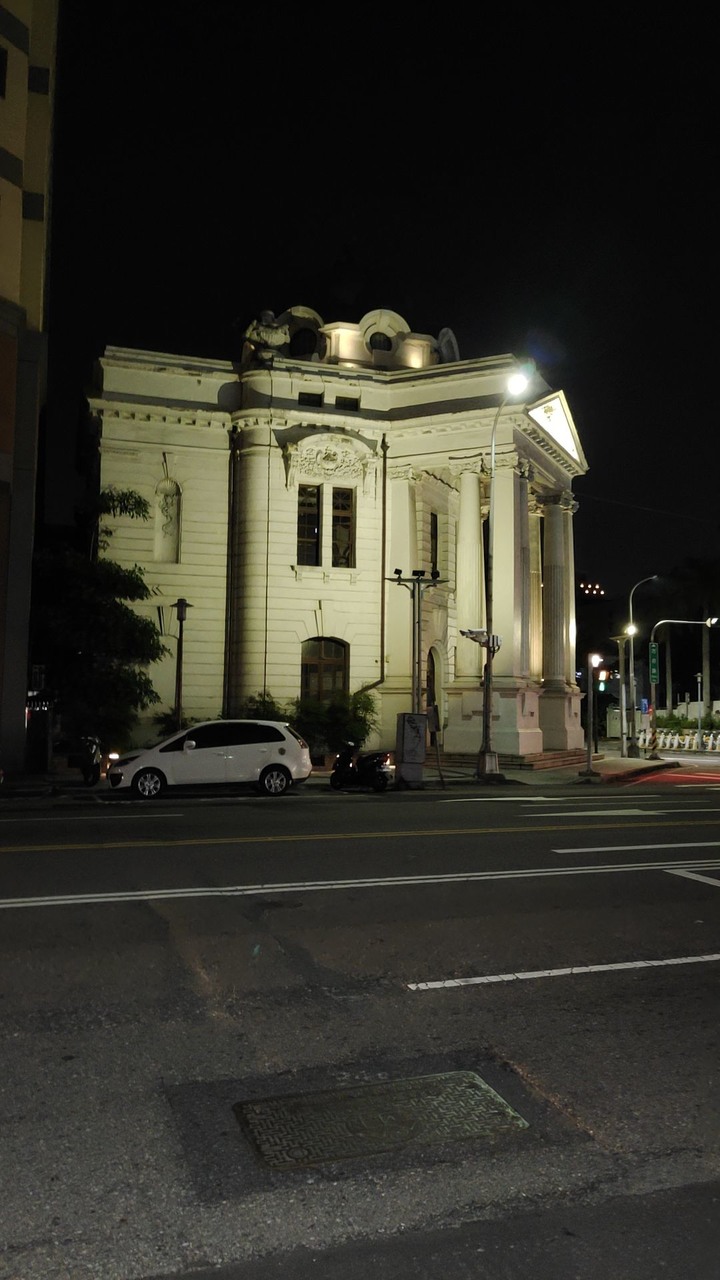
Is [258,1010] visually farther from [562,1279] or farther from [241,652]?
[241,652]

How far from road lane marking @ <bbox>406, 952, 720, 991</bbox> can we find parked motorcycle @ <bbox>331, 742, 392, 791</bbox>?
1621cm

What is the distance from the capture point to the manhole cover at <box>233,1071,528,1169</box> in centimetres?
398

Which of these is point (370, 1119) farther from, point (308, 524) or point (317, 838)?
point (308, 524)

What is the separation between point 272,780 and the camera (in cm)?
2114

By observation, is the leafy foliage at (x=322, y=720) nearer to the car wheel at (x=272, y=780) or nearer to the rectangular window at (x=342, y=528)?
the rectangular window at (x=342, y=528)

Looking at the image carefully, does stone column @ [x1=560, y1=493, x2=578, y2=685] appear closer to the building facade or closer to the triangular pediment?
the triangular pediment

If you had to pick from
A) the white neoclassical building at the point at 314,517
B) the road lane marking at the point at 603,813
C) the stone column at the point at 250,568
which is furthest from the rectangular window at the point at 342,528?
the road lane marking at the point at 603,813

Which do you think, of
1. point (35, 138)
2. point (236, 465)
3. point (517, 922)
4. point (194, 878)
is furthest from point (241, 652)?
point (517, 922)

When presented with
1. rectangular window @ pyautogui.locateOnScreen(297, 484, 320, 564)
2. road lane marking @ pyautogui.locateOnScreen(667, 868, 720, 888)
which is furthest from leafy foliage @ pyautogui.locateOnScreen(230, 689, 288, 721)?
road lane marking @ pyautogui.locateOnScreen(667, 868, 720, 888)

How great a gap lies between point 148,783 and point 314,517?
51.7 feet

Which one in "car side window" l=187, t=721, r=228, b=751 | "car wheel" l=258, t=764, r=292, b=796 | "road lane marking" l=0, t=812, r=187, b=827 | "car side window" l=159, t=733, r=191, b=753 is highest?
"car side window" l=187, t=721, r=228, b=751

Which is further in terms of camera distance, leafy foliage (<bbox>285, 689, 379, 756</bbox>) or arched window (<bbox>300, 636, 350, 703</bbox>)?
arched window (<bbox>300, 636, 350, 703</bbox>)

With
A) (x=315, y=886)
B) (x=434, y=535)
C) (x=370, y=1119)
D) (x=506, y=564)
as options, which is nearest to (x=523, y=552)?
(x=506, y=564)

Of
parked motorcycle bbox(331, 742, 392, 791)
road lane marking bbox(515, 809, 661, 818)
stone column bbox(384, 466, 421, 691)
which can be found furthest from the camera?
stone column bbox(384, 466, 421, 691)
